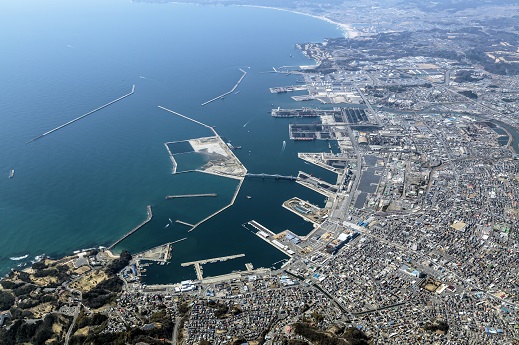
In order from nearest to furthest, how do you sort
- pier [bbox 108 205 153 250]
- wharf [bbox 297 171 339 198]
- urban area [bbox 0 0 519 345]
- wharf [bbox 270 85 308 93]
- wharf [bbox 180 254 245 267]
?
urban area [bbox 0 0 519 345] → wharf [bbox 180 254 245 267] → pier [bbox 108 205 153 250] → wharf [bbox 297 171 339 198] → wharf [bbox 270 85 308 93]

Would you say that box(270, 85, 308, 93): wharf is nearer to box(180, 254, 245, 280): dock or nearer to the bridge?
the bridge

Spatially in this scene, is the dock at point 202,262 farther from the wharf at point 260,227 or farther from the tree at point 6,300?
the tree at point 6,300

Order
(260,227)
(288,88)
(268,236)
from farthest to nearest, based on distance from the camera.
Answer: (288,88), (260,227), (268,236)

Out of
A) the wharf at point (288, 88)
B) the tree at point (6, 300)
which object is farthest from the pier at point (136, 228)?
the wharf at point (288, 88)

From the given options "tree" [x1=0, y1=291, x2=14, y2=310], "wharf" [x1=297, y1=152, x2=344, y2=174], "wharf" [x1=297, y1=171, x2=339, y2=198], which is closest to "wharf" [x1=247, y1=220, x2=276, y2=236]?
"wharf" [x1=297, y1=171, x2=339, y2=198]

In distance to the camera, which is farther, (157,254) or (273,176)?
(273,176)

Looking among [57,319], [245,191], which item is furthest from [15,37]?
[57,319]

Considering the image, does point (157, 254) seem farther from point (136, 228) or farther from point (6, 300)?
point (6, 300)

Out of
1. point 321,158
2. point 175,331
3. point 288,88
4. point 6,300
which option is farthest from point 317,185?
point 288,88

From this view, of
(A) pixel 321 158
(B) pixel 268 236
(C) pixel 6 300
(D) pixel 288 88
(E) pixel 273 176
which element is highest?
(D) pixel 288 88
